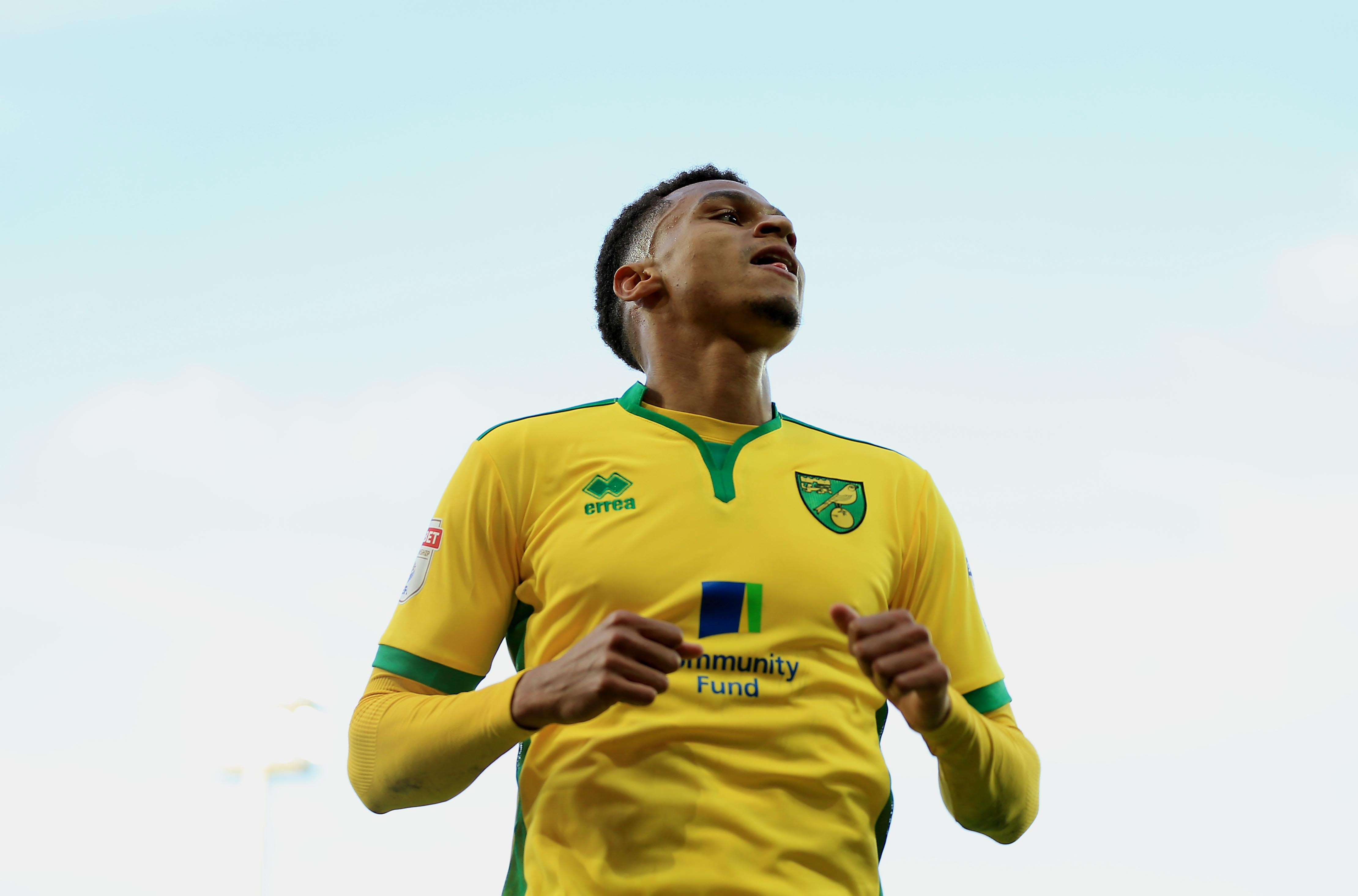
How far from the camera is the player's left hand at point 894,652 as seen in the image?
7.98ft

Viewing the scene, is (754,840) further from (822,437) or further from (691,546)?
(822,437)

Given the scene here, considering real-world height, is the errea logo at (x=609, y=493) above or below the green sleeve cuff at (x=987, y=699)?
above

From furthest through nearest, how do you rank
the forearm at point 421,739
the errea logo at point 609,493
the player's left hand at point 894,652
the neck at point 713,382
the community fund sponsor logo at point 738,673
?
the neck at point 713,382, the errea logo at point 609,493, the community fund sponsor logo at point 738,673, the forearm at point 421,739, the player's left hand at point 894,652

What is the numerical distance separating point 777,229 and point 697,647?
1.85 metres

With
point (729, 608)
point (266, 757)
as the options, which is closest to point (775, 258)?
point (729, 608)

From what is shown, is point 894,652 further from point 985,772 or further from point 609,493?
point 609,493

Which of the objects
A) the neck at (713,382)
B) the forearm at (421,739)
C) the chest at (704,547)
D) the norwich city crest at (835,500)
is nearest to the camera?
the forearm at (421,739)

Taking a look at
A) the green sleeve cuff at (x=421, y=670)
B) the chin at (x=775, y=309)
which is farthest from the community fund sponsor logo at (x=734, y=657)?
the chin at (x=775, y=309)

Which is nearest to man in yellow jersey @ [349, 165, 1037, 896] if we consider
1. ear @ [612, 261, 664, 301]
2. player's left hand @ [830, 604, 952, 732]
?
player's left hand @ [830, 604, 952, 732]

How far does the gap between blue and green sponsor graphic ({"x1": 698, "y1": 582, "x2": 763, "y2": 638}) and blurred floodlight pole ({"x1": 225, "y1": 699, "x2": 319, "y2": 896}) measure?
800cm

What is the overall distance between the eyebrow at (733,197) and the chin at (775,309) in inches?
18.2

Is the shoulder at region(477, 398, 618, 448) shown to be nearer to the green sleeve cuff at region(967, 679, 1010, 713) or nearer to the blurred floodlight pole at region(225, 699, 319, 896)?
the green sleeve cuff at region(967, 679, 1010, 713)

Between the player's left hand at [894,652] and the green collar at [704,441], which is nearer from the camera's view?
the player's left hand at [894,652]

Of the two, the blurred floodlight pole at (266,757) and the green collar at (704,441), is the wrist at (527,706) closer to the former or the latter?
the green collar at (704,441)
